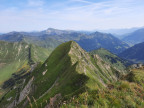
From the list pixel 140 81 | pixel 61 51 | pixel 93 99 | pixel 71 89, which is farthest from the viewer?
pixel 61 51

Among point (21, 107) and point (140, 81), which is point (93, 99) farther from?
point (21, 107)

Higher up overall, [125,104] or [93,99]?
[93,99]

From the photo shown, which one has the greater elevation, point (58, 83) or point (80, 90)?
point (80, 90)

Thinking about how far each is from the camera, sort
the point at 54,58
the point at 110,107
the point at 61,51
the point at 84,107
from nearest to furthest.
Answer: the point at 84,107 < the point at 110,107 < the point at 54,58 < the point at 61,51

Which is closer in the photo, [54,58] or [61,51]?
[54,58]

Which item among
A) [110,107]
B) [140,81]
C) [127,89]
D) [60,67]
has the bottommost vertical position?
[60,67]

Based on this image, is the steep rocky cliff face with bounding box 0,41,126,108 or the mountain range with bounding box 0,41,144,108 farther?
the steep rocky cliff face with bounding box 0,41,126,108

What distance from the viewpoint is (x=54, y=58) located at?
161 meters

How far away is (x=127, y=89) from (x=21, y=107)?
113123 millimetres

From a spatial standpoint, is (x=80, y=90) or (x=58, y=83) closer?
(x=80, y=90)

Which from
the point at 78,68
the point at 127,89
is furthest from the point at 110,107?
the point at 78,68

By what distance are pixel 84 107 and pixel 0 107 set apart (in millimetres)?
202595

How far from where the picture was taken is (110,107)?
1062 centimetres

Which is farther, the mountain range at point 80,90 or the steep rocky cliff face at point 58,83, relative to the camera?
the steep rocky cliff face at point 58,83
